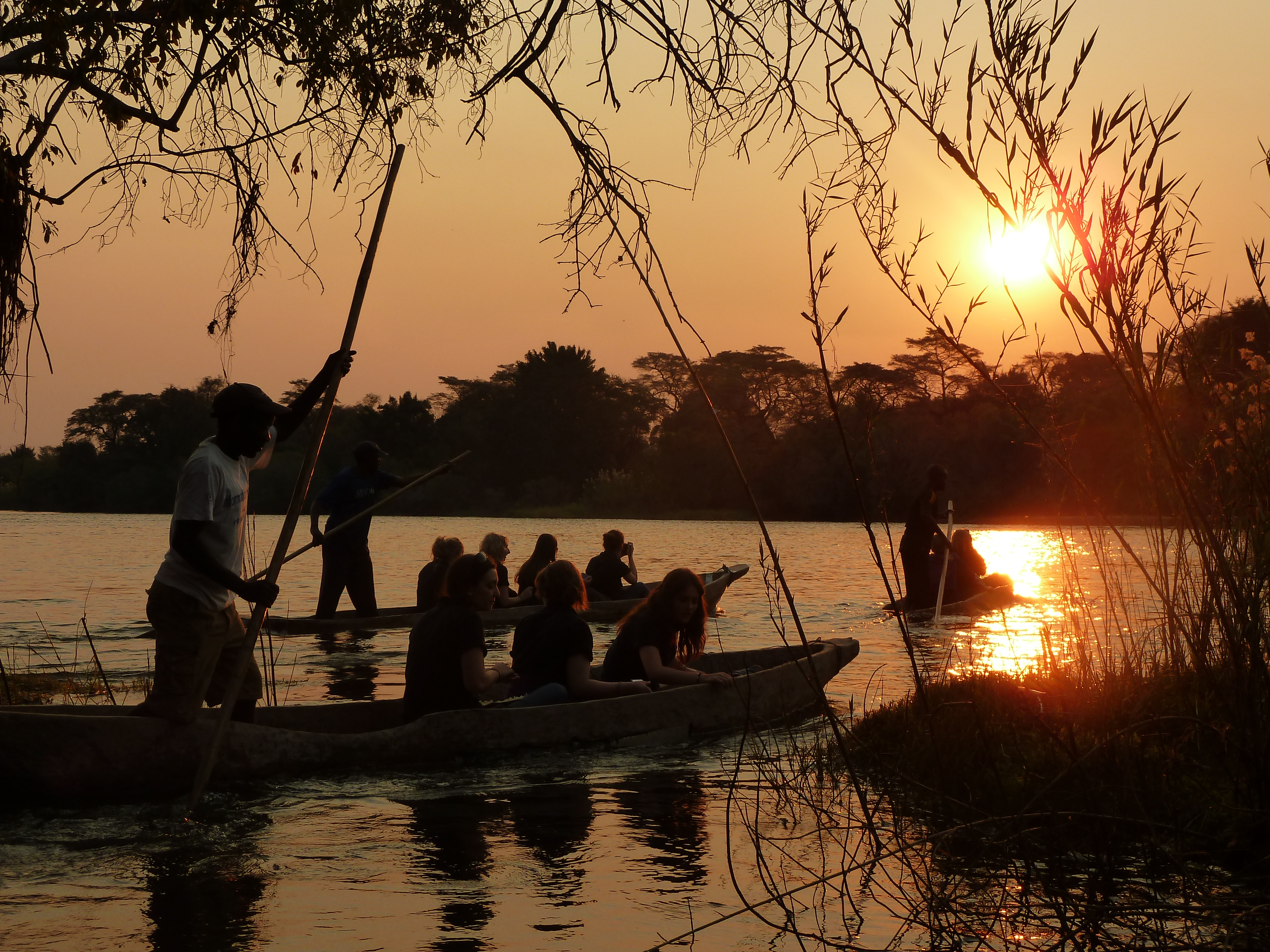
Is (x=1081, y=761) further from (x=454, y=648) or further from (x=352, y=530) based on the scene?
(x=352, y=530)

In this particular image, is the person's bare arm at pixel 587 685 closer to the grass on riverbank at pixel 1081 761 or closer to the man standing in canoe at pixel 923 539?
the grass on riverbank at pixel 1081 761

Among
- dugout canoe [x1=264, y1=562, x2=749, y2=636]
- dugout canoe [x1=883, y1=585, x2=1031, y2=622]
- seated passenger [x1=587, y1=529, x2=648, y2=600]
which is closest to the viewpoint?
dugout canoe [x1=264, y1=562, x2=749, y2=636]

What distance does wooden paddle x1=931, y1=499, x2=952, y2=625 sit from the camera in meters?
12.7

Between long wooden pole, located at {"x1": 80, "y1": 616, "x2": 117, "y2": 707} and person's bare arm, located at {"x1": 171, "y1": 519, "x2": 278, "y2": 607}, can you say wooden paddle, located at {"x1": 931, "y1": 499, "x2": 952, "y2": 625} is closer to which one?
long wooden pole, located at {"x1": 80, "y1": 616, "x2": 117, "y2": 707}

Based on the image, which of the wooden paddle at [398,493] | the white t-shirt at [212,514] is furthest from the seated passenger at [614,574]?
the white t-shirt at [212,514]

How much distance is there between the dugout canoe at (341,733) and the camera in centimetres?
556

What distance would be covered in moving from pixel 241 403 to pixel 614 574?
31.3 ft

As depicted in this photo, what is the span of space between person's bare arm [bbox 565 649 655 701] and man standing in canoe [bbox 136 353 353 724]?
2140mm

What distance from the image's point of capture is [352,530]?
11953 millimetres

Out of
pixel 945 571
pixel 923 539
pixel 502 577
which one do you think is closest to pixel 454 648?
pixel 502 577

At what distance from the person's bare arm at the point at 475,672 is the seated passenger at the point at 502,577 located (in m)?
4.37

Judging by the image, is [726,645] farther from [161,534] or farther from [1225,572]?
[161,534]

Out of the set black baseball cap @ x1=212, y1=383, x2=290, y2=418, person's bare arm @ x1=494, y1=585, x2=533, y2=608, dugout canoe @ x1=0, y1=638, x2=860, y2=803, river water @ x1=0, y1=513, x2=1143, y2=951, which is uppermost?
black baseball cap @ x1=212, y1=383, x2=290, y2=418

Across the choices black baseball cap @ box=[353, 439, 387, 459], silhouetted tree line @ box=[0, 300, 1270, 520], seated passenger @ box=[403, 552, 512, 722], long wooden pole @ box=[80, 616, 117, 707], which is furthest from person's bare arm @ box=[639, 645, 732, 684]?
silhouetted tree line @ box=[0, 300, 1270, 520]
